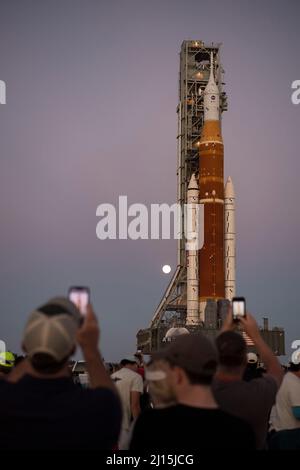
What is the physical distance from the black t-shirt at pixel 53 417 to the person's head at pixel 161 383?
52 cm

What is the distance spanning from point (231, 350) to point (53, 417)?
175 centimetres

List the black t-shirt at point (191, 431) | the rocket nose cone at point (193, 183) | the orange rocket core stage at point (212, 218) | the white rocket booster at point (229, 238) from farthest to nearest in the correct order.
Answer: the rocket nose cone at point (193, 183), the white rocket booster at point (229, 238), the orange rocket core stage at point (212, 218), the black t-shirt at point (191, 431)

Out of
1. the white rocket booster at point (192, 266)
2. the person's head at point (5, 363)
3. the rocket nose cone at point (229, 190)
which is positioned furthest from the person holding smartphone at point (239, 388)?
the rocket nose cone at point (229, 190)

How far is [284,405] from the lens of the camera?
7.04 metres

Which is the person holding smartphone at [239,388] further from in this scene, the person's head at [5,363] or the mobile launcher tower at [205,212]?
the mobile launcher tower at [205,212]

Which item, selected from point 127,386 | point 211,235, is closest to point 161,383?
point 127,386

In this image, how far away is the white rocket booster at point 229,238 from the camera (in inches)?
1644

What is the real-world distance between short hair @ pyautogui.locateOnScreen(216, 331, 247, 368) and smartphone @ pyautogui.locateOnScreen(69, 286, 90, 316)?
1307 mm

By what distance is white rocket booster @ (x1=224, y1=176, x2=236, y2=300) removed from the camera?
41750 millimetres

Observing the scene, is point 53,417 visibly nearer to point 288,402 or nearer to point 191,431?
point 191,431

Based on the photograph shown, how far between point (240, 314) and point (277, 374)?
55 cm

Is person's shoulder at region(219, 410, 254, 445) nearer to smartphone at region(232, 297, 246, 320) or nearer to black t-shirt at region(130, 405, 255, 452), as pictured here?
black t-shirt at region(130, 405, 255, 452)
